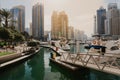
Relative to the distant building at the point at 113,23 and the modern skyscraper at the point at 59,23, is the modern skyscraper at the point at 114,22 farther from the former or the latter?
the modern skyscraper at the point at 59,23

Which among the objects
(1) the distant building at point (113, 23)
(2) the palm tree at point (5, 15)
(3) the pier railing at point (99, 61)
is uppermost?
(1) the distant building at point (113, 23)

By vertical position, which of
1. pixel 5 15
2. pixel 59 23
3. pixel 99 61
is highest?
pixel 59 23

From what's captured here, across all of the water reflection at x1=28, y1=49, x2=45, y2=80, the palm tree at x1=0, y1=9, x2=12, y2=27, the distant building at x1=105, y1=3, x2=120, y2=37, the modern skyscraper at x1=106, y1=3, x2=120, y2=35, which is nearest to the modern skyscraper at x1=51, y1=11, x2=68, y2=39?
the distant building at x1=105, y1=3, x2=120, y2=37

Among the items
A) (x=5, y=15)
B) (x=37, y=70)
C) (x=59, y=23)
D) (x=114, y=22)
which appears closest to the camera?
(x=37, y=70)

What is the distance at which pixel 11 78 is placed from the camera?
19844 millimetres

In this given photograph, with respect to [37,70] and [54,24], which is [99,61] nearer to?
[37,70]

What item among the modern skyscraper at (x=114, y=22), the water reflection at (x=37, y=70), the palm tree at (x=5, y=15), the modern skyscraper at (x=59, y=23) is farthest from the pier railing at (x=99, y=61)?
the modern skyscraper at (x=59, y=23)

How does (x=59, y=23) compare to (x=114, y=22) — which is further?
(x=59, y=23)


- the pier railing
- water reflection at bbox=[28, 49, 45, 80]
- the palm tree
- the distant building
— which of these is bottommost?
water reflection at bbox=[28, 49, 45, 80]

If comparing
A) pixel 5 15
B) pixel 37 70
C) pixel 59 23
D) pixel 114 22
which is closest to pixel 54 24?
pixel 59 23

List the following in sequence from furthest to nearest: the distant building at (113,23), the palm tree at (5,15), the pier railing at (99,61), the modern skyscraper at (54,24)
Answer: the modern skyscraper at (54,24), the distant building at (113,23), the palm tree at (5,15), the pier railing at (99,61)

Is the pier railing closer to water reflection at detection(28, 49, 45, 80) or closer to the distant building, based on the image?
water reflection at detection(28, 49, 45, 80)

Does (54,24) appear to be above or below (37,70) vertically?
above

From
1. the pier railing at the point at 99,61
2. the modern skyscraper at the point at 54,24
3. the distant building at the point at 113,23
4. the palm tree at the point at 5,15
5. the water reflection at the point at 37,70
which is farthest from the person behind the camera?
the modern skyscraper at the point at 54,24
